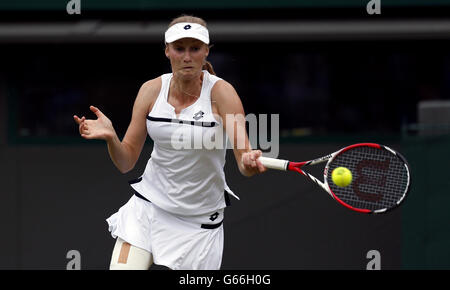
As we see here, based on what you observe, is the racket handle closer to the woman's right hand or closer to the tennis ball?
the tennis ball

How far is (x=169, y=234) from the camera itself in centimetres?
381

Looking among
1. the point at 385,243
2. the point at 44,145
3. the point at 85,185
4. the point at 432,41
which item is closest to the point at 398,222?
the point at 385,243

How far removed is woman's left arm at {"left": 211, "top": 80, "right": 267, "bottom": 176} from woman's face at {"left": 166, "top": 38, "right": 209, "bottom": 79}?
14 cm

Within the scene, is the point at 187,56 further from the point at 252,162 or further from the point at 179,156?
the point at 252,162

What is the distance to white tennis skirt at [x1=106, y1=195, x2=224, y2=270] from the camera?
379 cm

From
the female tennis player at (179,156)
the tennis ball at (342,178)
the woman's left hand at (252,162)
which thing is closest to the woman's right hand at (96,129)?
the female tennis player at (179,156)

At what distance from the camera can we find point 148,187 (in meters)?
3.85

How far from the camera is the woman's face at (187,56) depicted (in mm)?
3656

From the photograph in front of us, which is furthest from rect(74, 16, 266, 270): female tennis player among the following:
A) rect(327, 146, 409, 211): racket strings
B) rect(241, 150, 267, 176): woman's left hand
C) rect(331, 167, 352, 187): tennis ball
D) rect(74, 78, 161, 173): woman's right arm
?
rect(327, 146, 409, 211): racket strings

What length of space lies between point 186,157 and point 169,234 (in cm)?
40

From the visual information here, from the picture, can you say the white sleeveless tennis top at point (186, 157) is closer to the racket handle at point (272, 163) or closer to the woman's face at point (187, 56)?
the woman's face at point (187, 56)

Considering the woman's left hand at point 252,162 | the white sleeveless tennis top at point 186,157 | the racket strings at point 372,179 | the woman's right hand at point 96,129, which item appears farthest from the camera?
the racket strings at point 372,179

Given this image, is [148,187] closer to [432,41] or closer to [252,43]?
[252,43]

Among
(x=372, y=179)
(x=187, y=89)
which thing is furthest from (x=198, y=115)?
(x=372, y=179)
